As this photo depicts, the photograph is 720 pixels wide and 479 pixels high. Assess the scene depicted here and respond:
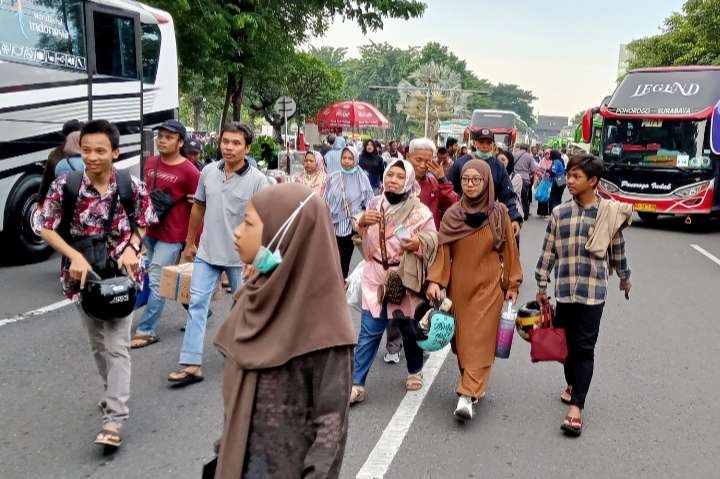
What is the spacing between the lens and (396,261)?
4.61m

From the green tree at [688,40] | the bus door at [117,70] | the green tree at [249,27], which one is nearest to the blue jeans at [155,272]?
the bus door at [117,70]

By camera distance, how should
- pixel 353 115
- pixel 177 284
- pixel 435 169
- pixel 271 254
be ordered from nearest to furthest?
1. pixel 271 254
2. pixel 177 284
3. pixel 435 169
4. pixel 353 115

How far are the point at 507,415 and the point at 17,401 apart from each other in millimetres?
3075

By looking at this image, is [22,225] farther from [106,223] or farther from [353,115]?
[353,115]

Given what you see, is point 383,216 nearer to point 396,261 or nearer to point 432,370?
point 396,261

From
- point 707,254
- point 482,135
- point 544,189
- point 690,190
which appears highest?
point 482,135

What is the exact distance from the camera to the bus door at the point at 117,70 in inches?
374

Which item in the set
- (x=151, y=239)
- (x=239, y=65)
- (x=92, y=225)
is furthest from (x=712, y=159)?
(x=92, y=225)

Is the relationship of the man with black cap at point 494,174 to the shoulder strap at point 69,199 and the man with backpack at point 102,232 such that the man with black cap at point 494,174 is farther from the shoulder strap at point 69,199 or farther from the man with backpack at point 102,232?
the shoulder strap at point 69,199

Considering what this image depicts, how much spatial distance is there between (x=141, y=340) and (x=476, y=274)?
2802 millimetres

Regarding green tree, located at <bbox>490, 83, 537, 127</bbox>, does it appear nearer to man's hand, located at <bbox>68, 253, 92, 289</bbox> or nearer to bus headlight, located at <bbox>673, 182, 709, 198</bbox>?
bus headlight, located at <bbox>673, 182, 709, 198</bbox>

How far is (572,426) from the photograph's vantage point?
4.18 meters

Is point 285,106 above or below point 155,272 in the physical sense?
above

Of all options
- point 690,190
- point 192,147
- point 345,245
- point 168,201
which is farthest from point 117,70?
point 690,190
